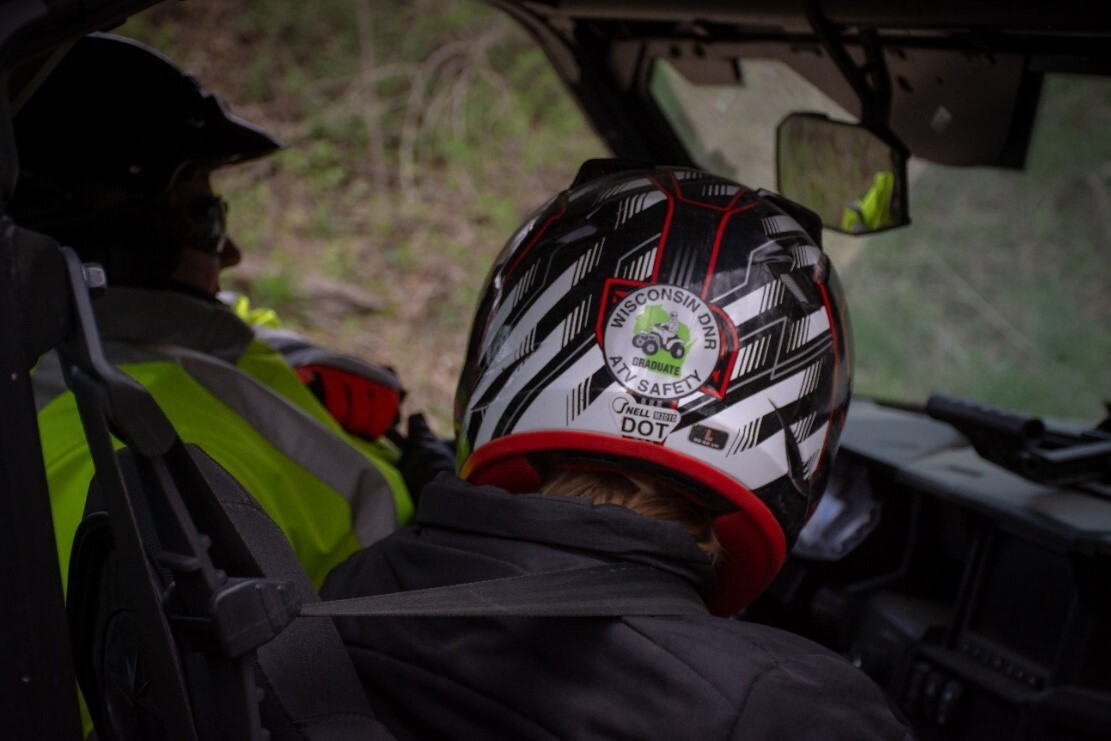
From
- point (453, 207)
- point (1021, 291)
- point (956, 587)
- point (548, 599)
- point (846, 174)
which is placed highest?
point (1021, 291)

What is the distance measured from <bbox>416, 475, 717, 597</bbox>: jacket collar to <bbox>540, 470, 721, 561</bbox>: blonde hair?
0.16 m

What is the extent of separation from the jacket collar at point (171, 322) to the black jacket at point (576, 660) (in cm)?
117

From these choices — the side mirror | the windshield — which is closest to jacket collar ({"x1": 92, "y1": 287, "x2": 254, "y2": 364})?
the side mirror

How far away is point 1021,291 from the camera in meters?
Result: 8.38

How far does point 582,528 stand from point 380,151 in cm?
814

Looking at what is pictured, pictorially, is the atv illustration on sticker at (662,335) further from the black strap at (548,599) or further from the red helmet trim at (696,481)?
the black strap at (548,599)

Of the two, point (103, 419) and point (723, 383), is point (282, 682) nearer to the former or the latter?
point (103, 419)

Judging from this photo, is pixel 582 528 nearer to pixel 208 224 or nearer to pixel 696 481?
pixel 696 481

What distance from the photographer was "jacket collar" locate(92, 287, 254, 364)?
7.87 ft

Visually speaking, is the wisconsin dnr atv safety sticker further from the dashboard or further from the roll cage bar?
the dashboard

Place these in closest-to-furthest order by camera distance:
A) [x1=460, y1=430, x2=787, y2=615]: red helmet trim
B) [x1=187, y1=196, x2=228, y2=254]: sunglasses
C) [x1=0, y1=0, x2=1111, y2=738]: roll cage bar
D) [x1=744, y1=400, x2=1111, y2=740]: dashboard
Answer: [x1=0, y1=0, x2=1111, y2=738]: roll cage bar < [x1=460, y1=430, x2=787, y2=615]: red helmet trim < [x1=744, y1=400, x2=1111, y2=740]: dashboard < [x1=187, y1=196, x2=228, y2=254]: sunglasses

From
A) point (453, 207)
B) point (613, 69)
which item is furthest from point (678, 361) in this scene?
point (453, 207)

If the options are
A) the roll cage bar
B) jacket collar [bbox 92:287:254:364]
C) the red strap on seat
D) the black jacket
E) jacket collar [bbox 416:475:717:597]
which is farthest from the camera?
the red strap on seat

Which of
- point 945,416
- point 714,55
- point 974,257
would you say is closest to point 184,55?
point 974,257
